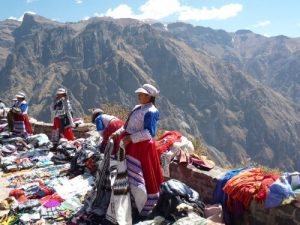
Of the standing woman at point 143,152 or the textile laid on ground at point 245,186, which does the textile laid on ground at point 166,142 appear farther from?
the textile laid on ground at point 245,186

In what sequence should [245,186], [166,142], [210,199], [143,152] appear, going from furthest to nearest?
[166,142] < [210,199] < [143,152] < [245,186]

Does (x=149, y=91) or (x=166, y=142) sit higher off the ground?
(x=149, y=91)

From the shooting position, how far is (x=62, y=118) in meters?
12.6

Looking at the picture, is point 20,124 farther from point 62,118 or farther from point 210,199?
point 210,199

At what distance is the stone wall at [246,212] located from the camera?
18.3 ft

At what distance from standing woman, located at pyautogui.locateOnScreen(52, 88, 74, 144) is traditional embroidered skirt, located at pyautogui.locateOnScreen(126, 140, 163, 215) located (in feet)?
19.8

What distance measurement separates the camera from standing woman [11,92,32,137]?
13664mm

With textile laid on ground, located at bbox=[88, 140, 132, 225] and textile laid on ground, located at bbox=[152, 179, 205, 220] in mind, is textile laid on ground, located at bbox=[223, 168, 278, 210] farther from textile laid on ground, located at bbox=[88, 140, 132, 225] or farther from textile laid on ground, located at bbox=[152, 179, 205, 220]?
textile laid on ground, located at bbox=[88, 140, 132, 225]

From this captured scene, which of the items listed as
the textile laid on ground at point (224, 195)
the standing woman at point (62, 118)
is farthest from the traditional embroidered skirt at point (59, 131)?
the textile laid on ground at point (224, 195)

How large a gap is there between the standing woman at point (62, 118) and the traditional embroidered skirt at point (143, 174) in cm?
605

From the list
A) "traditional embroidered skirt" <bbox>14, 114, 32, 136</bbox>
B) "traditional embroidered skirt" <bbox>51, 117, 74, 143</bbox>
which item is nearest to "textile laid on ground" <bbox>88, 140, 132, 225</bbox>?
"traditional embroidered skirt" <bbox>51, 117, 74, 143</bbox>

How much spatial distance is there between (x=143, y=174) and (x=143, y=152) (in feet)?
1.17

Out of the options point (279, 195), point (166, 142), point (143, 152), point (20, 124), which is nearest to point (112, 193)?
point (143, 152)

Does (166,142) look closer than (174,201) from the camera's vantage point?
No
